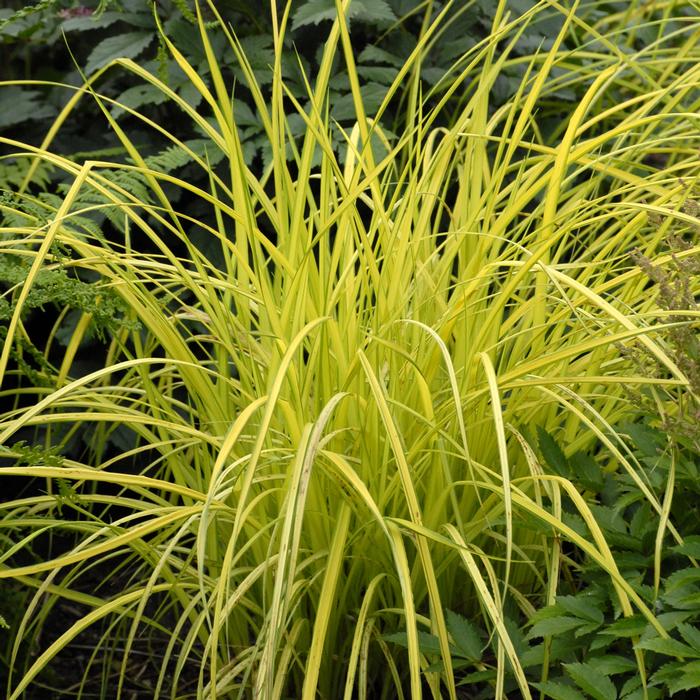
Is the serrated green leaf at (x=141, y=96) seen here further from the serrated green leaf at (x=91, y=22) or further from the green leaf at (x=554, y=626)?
the green leaf at (x=554, y=626)

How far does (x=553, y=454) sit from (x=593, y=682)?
0.34m

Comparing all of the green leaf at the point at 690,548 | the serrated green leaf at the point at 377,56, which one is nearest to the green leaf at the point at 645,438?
the green leaf at the point at 690,548

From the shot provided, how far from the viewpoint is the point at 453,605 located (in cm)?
154

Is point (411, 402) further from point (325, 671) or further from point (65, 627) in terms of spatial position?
point (65, 627)

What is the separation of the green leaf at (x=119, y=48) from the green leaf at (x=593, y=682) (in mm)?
1597

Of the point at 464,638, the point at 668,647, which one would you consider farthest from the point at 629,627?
the point at 464,638

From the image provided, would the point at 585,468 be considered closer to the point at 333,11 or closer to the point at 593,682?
the point at 593,682

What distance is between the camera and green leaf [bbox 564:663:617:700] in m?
1.18

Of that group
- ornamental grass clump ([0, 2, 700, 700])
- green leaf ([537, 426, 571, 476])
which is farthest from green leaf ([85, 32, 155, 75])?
green leaf ([537, 426, 571, 476])

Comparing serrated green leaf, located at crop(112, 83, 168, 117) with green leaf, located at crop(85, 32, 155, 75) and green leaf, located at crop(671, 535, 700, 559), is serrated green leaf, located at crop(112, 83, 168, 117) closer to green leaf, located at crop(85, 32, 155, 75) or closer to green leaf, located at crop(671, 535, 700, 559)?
green leaf, located at crop(85, 32, 155, 75)

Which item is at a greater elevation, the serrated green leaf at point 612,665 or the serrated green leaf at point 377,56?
the serrated green leaf at point 377,56

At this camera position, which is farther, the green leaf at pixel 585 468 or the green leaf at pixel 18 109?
the green leaf at pixel 18 109

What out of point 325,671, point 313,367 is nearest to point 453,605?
point 325,671

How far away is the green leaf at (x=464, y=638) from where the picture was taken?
1.30m
